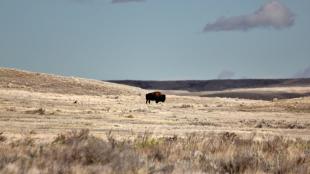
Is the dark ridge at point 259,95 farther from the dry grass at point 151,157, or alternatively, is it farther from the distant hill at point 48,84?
the dry grass at point 151,157

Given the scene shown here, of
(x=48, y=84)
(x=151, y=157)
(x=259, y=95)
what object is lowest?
(x=151, y=157)

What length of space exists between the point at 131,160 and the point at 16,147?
9.57 feet

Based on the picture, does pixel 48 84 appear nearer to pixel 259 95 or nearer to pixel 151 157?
pixel 259 95

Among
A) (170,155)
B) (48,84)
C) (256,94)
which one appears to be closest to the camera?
(170,155)

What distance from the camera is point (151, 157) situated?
18453mm

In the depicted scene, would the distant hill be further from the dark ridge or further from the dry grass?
the dry grass

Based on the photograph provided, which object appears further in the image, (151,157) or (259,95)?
(259,95)

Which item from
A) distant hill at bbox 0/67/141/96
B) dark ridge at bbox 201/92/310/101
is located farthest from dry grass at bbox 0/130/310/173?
dark ridge at bbox 201/92/310/101

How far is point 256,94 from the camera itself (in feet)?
492

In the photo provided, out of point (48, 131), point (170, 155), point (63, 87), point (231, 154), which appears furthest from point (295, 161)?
point (63, 87)

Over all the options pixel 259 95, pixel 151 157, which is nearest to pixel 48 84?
pixel 259 95

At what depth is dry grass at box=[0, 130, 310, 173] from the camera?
14.7 m

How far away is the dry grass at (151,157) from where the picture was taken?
1470cm

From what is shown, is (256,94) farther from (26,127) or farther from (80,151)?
(80,151)
